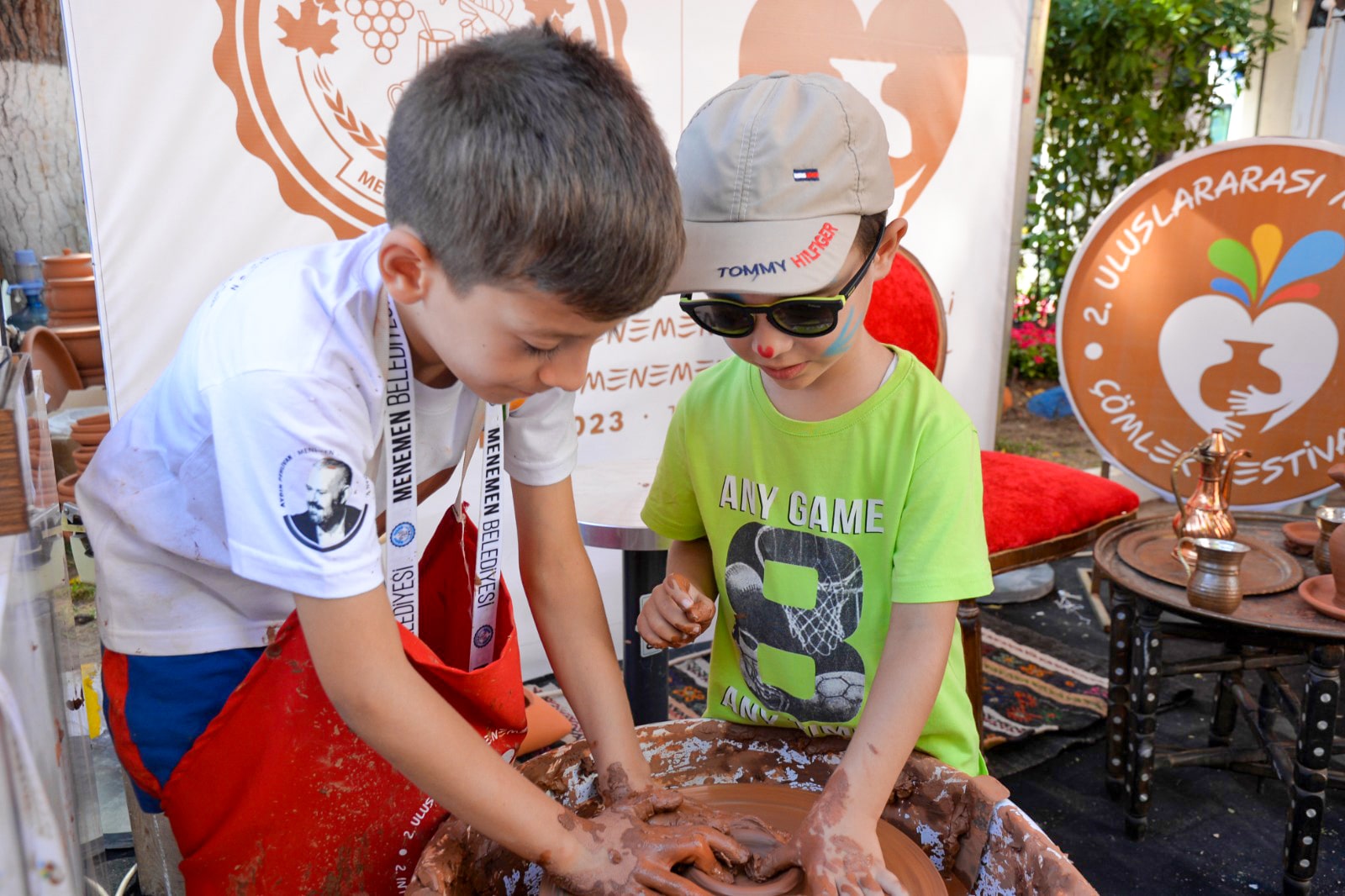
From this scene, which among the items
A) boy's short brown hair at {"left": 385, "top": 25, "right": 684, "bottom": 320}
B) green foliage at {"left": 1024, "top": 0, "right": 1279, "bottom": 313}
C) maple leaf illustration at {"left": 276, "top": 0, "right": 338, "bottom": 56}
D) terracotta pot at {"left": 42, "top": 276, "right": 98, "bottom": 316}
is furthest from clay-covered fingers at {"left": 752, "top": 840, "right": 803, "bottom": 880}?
green foliage at {"left": 1024, "top": 0, "right": 1279, "bottom": 313}

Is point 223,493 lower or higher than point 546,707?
higher

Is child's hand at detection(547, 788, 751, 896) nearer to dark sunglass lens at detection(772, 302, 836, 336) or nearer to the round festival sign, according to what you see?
dark sunglass lens at detection(772, 302, 836, 336)

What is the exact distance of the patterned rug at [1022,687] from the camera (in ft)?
9.80

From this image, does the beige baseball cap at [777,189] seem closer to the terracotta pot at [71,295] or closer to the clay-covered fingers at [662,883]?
the clay-covered fingers at [662,883]

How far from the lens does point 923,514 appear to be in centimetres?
130

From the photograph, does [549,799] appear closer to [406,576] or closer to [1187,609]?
[406,576]

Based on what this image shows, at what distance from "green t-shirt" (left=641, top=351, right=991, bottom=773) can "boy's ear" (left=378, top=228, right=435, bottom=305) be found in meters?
0.63

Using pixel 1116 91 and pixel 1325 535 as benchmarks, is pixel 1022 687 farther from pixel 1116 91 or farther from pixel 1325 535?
pixel 1116 91

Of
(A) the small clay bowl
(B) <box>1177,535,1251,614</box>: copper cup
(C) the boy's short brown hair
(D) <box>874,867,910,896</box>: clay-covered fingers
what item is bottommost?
(A) the small clay bowl

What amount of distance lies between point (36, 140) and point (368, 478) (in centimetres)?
306

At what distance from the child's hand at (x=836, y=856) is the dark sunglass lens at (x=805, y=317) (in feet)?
1.76

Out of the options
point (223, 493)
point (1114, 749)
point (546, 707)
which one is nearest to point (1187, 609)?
point (1114, 749)

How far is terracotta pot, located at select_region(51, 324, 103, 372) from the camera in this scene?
300cm

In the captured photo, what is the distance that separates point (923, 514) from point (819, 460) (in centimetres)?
17
